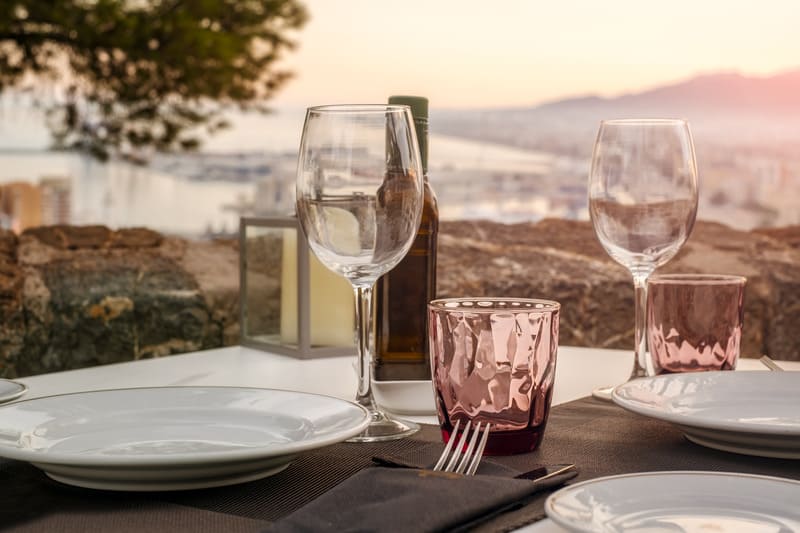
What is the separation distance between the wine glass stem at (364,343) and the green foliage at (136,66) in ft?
7.74

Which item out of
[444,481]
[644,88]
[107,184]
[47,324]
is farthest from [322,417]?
[644,88]

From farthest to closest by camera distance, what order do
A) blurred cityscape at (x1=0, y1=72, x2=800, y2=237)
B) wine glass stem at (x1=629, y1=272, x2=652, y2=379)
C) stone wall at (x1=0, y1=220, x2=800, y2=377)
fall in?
blurred cityscape at (x1=0, y1=72, x2=800, y2=237) < stone wall at (x1=0, y1=220, x2=800, y2=377) < wine glass stem at (x1=629, y1=272, x2=652, y2=379)

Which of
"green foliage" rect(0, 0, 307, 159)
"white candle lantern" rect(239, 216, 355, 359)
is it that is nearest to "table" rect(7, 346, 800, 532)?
"white candle lantern" rect(239, 216, 355, 359)

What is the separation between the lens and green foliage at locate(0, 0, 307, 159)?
3055 millimetres

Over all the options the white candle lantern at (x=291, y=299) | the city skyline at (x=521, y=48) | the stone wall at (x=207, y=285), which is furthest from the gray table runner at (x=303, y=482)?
the city skyline at (x=521, y=48)

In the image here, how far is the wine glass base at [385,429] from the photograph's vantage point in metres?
0.87

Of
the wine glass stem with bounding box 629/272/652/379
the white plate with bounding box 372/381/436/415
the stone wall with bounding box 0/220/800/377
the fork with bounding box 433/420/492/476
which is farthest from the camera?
the stone wall with bounding box 0/220/800/377

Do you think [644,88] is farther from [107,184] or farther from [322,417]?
[322,417]

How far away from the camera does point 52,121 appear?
3.05m

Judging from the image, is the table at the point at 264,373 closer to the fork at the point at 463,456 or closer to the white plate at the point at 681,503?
the fork at the point at 463,456

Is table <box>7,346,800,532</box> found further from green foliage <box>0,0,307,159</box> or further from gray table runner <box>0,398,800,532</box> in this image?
green foliage <box>0,0,307,159</box>

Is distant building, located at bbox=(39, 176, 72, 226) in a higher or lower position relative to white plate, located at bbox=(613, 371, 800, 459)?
higher

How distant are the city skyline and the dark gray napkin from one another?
9.20ft

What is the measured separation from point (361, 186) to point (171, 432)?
26 centimetres
